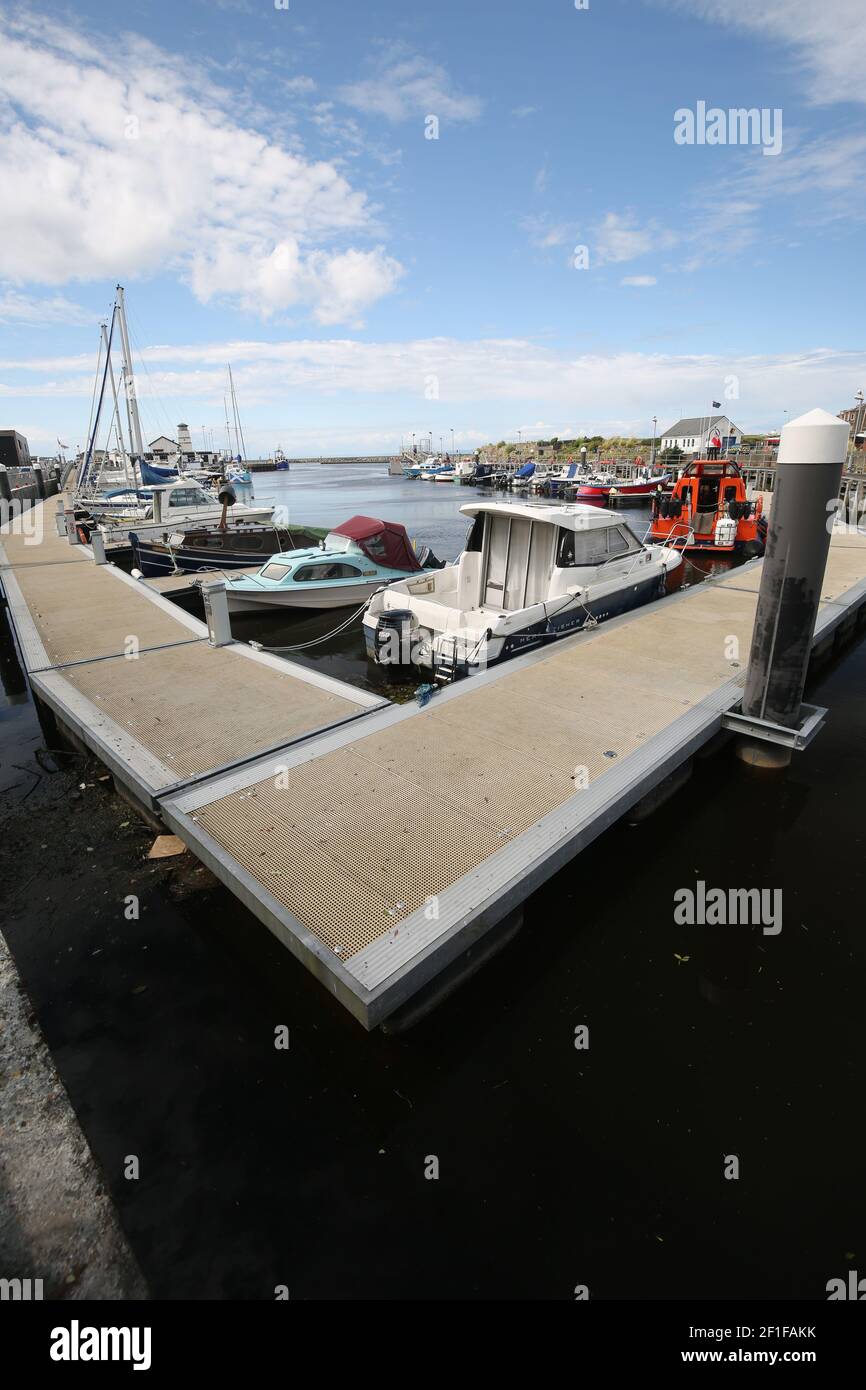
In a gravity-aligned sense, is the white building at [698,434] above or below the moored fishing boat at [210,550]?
above

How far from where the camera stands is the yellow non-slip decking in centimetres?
394

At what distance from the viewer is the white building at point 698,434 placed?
75.8m

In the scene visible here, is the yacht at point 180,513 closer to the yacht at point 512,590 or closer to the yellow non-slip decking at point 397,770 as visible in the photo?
the yacht at point 512,590

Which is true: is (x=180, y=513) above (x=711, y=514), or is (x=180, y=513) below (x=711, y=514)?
below

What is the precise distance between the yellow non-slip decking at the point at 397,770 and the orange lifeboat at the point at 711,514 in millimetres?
11120

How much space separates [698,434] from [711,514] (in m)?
68.5

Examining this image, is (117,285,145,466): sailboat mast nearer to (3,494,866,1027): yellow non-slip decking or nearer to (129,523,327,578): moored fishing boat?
(129,523,327,578): moored fishing boat

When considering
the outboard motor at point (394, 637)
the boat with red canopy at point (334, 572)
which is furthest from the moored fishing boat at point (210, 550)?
the outboard motor at point (394, 637)

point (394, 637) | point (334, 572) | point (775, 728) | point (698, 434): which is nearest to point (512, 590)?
point (394, 637)

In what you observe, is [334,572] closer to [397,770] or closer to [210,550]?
[210,550]

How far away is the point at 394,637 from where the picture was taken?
9961mm

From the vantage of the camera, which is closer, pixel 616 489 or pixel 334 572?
pixel 334 572
